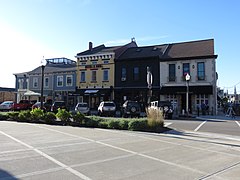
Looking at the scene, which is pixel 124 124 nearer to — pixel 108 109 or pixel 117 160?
pixel 117 160

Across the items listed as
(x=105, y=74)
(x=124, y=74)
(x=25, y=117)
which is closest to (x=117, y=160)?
(x=25, y=117)

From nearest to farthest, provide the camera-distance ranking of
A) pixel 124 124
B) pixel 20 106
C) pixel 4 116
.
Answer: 1. pixel 124 124
2. pixel 4 116
3. pixel 20 106

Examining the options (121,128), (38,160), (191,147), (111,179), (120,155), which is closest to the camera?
(111,179)

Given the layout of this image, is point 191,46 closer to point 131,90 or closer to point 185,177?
point 131,90

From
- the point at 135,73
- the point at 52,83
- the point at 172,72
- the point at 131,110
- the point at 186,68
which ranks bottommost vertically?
the point at 131,110

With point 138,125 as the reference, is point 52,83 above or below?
above

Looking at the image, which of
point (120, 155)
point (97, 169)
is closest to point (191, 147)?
point (120, 155)

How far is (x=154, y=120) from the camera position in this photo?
14.2 meters

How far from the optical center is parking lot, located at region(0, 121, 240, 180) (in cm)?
571

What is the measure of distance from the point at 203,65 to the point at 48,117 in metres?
20.1

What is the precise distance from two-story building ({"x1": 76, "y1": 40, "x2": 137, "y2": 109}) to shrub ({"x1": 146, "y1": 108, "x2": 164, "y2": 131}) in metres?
20.8

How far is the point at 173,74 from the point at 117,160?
26.1m

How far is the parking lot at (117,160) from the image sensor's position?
5715 mm

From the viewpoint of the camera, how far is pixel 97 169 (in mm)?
6098
